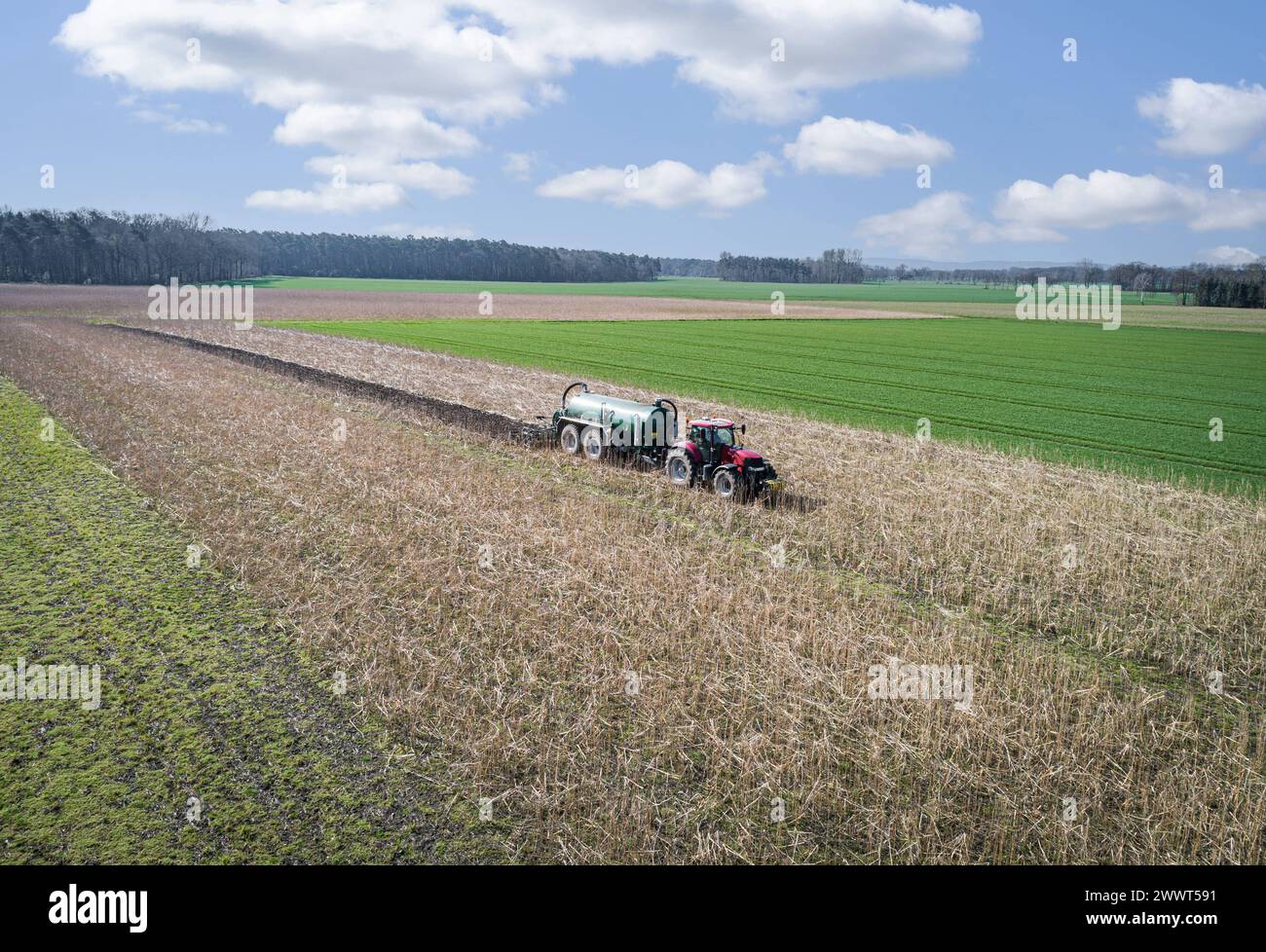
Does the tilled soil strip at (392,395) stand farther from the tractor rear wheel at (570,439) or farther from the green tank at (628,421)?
the green tank at (628,421)

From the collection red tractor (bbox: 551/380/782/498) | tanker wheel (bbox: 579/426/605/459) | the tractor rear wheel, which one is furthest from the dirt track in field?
tanker wheel (bbox: 579/426/605/459)

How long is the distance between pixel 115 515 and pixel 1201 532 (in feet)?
63.8

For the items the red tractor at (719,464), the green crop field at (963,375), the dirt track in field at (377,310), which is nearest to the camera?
the red tractor at (719,464)

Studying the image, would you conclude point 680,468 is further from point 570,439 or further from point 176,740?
point 176,740

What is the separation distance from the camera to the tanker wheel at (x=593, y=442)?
62.3ft

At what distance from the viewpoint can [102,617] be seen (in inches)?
398

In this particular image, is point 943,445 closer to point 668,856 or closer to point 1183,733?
point 1183,733

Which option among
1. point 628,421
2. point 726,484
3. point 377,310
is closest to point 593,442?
point 628,421

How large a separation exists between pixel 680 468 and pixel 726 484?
4.25 ft

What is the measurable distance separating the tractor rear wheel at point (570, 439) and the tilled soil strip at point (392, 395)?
905 millimetres

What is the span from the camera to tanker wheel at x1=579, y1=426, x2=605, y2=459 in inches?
747

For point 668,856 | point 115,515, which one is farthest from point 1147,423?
point 115,515

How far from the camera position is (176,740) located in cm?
756

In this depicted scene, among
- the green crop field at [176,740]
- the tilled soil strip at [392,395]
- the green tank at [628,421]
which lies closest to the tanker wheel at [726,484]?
the green tank at [628,421]
